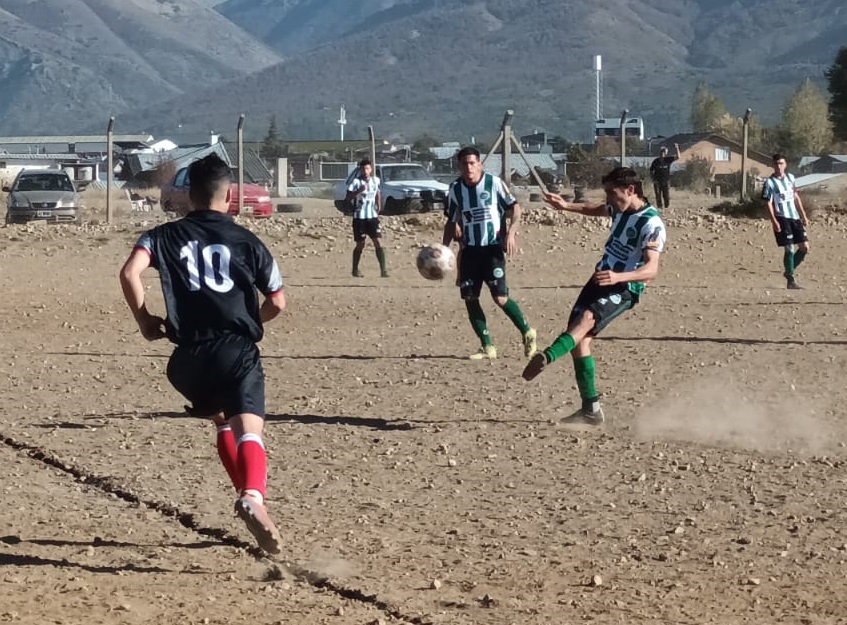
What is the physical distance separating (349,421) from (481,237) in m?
2.92

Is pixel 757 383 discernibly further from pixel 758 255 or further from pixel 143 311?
pixel 758 255

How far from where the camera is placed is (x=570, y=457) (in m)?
9.17

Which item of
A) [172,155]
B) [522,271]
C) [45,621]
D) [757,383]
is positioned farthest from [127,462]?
[172,155]

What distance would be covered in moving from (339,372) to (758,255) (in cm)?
1292

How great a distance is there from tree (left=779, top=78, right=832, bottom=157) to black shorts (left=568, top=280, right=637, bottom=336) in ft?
249

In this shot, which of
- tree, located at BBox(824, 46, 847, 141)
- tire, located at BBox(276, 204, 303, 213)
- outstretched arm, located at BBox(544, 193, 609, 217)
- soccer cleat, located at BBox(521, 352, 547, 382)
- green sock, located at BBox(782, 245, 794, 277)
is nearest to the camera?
soccer cleat, located at BBox(521, 352, 547, 382)

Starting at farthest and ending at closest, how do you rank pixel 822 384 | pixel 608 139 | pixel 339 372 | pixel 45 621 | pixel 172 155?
pixel 172 155, pixel 608 139, pixel 339 372, pixel 822 384, pixel 45 621

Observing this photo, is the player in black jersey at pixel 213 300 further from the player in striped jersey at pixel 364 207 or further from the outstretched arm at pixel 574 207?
the player in striped jersey at pixel 364 207

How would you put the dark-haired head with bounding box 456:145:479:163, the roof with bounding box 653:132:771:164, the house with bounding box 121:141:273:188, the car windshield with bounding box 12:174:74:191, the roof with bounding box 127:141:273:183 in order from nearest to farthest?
the dark-haired head with bounding box 456:145:479:163 < the car windshield with bounding box 12:174:74:191 < the roof with bounding box 127:141:273:183 < the house with bounding box 121:141:273:188 < the roof with bounding box 653:132:771:164

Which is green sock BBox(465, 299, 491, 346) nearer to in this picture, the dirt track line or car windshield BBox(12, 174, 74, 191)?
the dirt track line

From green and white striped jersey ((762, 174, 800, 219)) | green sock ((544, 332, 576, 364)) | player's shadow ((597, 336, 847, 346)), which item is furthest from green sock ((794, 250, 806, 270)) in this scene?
green sock ((544, 332, 576, 364))

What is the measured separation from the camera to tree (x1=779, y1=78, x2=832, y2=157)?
8994 cm

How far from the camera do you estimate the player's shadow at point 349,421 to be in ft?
33.1

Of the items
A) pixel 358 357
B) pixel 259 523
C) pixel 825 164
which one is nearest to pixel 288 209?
pixel 358 357
